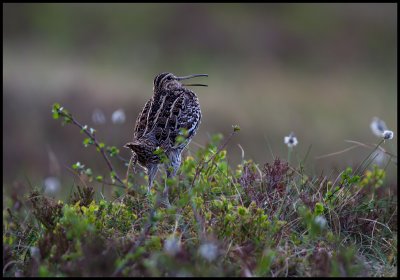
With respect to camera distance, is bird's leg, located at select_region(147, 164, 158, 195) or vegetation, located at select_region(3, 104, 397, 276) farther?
bird's leg, located at select_region(147, 164, 158, 195)

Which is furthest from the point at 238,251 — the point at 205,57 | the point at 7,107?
the point at 205,57

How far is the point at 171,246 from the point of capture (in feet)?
14.3

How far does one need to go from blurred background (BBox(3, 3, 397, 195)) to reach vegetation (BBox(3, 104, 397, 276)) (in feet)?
23.7

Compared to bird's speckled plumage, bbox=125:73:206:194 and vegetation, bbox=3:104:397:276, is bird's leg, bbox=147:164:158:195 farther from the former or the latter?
vegetation, bbox=3:104:397:276

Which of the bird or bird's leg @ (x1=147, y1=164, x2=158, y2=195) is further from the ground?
the bird

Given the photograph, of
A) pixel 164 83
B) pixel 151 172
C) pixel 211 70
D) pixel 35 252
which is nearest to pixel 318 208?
pixel 151 172

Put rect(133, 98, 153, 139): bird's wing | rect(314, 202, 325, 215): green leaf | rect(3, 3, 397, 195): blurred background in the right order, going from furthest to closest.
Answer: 1. rect(3, 3, 397, 195): blurred background
2. rect(133, 98, 153, 139): bird's wing
3. rect(314, 202, 325, 215): green leaf

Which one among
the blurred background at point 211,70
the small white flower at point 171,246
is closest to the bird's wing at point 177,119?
the small white flower at point 171,246

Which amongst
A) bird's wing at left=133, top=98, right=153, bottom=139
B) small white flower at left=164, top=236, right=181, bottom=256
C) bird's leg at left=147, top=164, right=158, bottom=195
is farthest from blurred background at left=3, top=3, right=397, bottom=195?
small white flower at left=164, top=236, right=181, bottom=256

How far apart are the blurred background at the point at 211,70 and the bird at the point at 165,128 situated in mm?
6228

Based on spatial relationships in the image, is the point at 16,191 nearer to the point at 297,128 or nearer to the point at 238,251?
the point at 238,251

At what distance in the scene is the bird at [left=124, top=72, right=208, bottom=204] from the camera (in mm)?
5973

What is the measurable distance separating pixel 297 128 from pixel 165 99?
32.5 ft

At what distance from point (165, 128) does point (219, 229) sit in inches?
62.6
